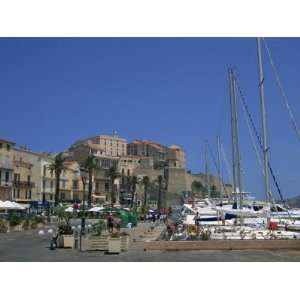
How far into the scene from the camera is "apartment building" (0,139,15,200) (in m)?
61.8

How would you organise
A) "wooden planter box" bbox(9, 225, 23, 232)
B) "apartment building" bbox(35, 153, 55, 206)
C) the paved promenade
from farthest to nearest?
"apartment building" bbox(35, 153, 55, 206)
"wooden planter box" bbox(9, 225, 23, 232)
the paved promenade

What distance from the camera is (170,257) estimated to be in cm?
1591

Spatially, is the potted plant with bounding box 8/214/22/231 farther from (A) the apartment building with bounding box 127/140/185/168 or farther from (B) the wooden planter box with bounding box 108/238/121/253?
(A) the apartment building with bounding box 127/140/185/168

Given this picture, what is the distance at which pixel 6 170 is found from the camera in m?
62.4

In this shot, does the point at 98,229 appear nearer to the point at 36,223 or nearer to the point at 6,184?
the point at 36,223

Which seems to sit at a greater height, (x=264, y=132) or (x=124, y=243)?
(x=264, y=132)

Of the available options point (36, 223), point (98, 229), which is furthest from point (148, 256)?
point (36, 223)

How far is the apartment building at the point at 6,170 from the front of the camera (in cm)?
6178

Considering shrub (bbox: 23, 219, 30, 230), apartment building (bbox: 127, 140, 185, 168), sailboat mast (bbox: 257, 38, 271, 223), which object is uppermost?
apartment building (bbox: 127, 140, 185, 168)

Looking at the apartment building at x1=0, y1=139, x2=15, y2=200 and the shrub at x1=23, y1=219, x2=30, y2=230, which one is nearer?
the shrub at x1=23, y1=219, x2=30, y2=230

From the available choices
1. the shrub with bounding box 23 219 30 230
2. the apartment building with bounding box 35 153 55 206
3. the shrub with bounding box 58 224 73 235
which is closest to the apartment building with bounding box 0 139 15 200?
the apartment building with bounding box 35 153 55 206

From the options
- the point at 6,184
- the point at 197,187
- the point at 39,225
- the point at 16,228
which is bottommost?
the point at 16,228

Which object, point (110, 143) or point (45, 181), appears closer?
point (45, 181)

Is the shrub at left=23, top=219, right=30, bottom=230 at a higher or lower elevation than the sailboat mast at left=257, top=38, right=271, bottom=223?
lower
